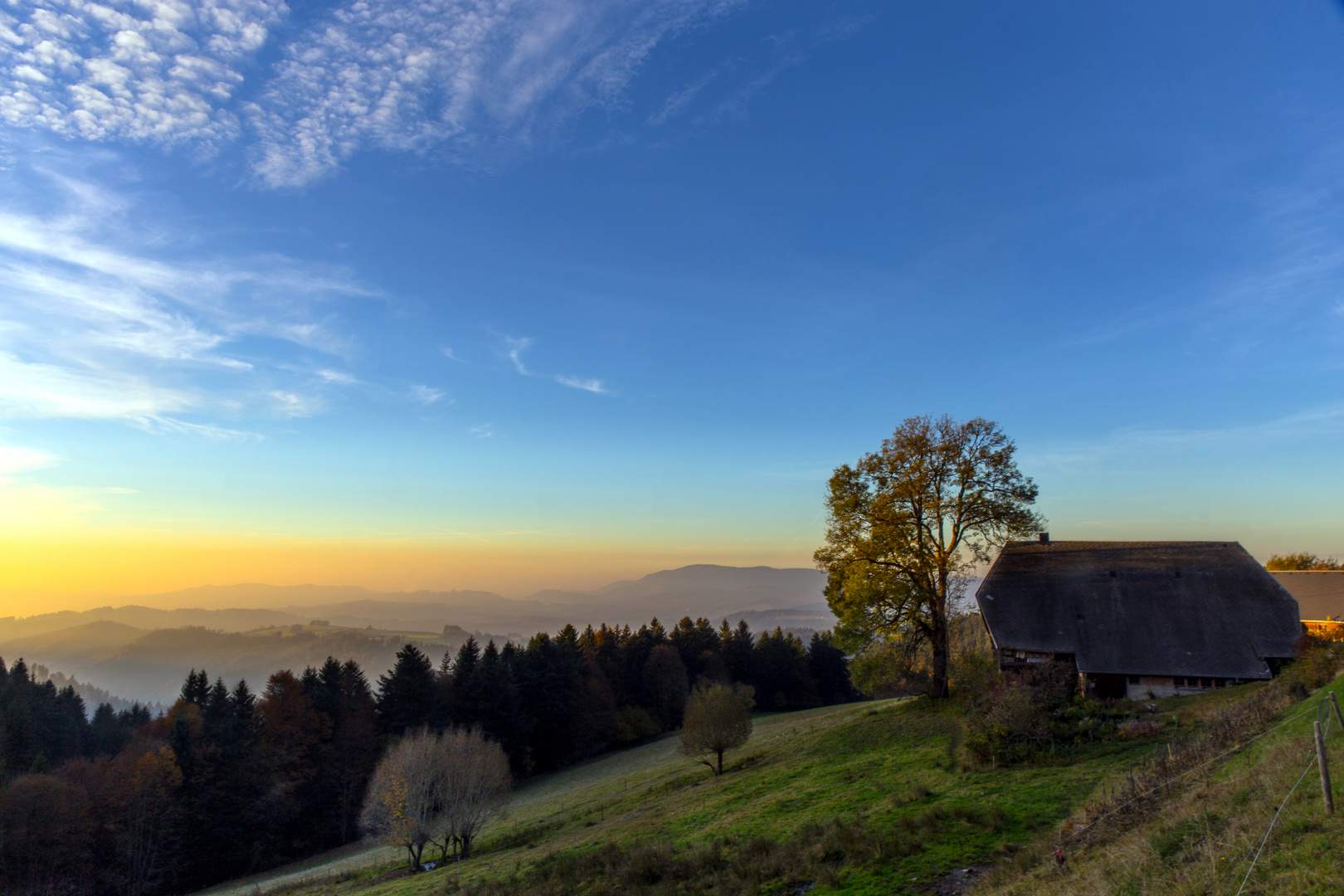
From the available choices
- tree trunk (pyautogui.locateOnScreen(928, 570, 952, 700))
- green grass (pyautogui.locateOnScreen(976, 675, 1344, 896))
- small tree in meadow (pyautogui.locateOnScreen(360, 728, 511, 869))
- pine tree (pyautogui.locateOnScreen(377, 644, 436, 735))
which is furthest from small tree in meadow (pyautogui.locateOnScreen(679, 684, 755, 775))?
pine tree (pyautogui.locateOnScreen(377, 644, 436, 735))

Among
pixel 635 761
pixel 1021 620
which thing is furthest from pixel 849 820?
pixel 635 761

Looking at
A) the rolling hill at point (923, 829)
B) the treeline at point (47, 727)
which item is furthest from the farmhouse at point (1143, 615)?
the treeline at point (47, 727)

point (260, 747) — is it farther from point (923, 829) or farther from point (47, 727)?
point (923, 829)

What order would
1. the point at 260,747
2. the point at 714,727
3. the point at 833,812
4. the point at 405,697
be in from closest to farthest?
1. the point at 833,812
2. the point at 714,727
3. the point at 260,747
4. the point at 405,697

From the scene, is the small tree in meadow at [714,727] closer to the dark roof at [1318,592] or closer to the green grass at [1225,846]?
the green grass at [1225,846]

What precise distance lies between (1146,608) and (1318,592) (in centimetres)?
3001

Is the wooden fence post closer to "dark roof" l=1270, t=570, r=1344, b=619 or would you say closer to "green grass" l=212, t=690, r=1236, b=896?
"green grass" l=212, t=690, r=1236, b=896

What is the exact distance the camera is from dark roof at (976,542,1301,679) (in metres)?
23.6

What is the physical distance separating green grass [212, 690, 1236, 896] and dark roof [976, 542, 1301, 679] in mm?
3161

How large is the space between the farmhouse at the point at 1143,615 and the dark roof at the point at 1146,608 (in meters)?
0.03

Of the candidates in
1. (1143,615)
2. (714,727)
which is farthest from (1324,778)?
(714,727)

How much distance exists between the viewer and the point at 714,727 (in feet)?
98.0

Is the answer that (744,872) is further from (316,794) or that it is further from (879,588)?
(316,794)

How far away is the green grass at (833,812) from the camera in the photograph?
39.4 ft
